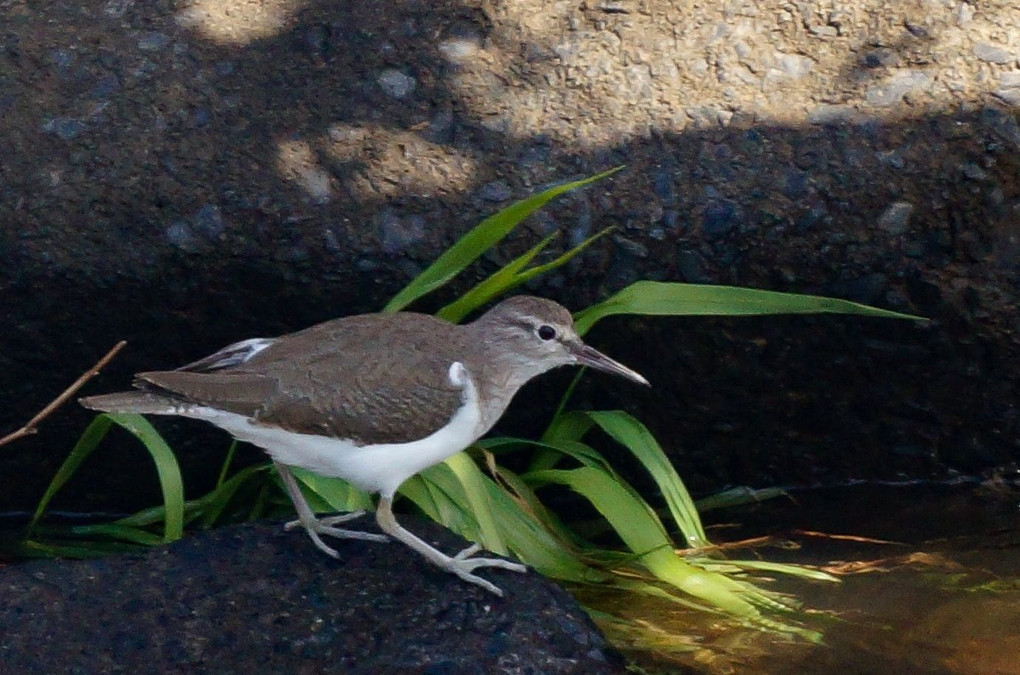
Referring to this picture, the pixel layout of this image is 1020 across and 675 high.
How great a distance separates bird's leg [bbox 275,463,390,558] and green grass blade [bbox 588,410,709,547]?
110cm

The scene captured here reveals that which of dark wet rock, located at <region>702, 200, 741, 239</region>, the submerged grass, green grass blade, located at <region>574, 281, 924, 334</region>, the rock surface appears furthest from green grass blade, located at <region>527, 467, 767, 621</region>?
dark wet rock, located at <region>702, 200, 741, 239</region>

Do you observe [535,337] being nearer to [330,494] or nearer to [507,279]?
[507,279]

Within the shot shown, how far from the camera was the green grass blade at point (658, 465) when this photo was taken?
16.2 feet

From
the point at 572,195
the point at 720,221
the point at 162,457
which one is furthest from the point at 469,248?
the point at 162,457

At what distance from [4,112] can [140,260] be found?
90cm

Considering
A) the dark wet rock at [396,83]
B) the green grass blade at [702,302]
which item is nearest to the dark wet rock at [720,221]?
the green grass blade at [702,302]

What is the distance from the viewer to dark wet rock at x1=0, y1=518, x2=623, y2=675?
144 inches

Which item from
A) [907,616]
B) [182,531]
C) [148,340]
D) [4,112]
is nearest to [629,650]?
[907,616]

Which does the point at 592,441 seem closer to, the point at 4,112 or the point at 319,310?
the point at 319,310

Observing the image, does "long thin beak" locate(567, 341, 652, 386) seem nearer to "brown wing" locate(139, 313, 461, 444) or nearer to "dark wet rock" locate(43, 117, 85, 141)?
"brown wing" locate(139, 313, 461, 444)

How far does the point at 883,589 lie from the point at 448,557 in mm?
1763

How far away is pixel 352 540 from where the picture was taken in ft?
14.3

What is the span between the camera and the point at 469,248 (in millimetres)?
4828

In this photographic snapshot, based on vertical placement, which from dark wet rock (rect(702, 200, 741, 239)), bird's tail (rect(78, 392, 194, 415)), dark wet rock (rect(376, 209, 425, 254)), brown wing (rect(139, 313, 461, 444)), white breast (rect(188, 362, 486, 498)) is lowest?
white breast (rect(188, 362, 486, 498))
